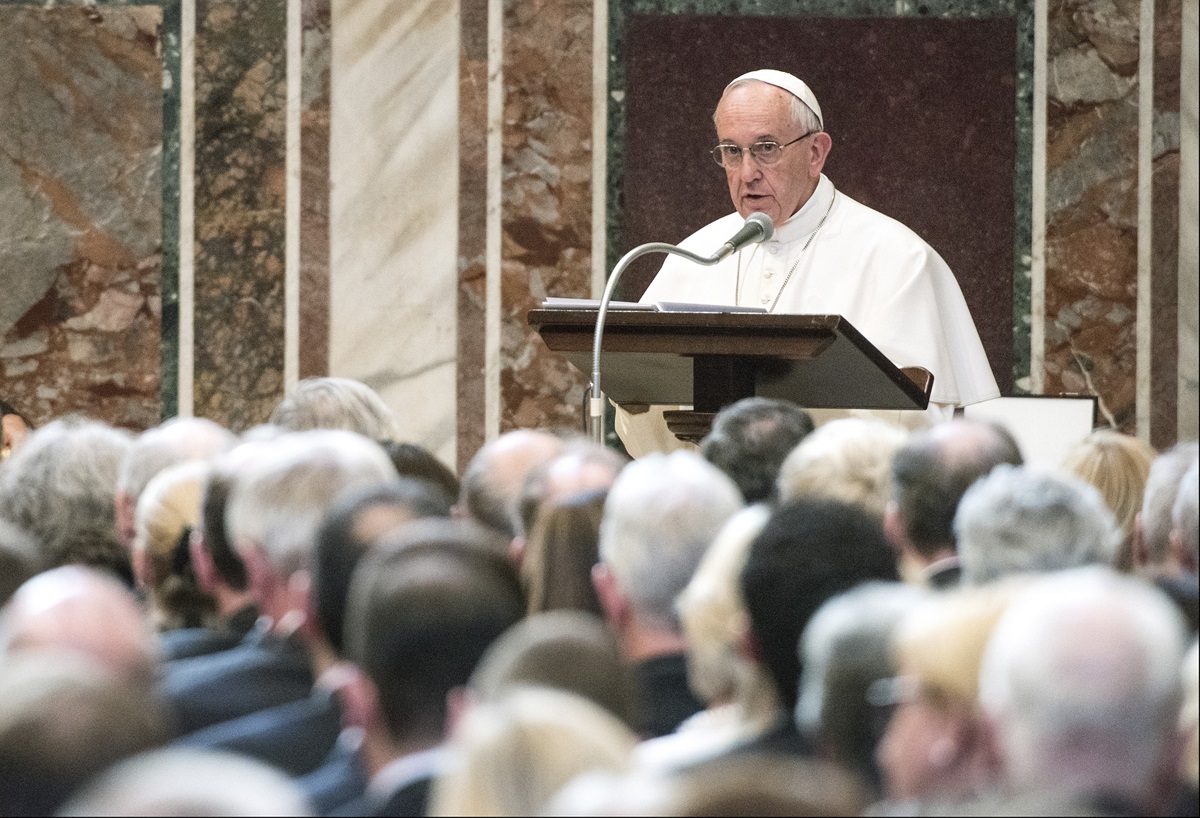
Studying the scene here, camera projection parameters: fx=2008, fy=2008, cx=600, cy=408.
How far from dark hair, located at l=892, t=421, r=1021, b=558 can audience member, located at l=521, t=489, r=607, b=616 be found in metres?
0.58

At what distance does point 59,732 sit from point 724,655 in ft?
3.73

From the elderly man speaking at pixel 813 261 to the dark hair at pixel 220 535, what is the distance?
125 inches

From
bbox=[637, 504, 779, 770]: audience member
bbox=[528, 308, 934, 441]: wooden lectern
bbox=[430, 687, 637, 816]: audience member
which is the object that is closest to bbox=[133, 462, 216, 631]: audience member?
bbox=[637, 504, 779, 770]: audience member

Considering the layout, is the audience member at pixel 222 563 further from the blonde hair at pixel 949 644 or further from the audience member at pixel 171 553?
the blonde hair at pixel 949 644

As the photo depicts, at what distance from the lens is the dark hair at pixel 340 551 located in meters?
2.97

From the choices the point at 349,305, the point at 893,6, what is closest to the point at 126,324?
the point at 349,305

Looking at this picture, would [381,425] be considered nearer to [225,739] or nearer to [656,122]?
[225,739]

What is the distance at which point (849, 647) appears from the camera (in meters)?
2.54

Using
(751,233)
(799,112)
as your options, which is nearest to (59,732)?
(751,233)

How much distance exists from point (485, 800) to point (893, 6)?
7653mm

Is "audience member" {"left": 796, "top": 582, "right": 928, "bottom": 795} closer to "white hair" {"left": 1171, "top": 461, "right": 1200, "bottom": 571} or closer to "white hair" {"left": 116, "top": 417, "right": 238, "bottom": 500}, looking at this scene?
"white hair" {"left": 1171, "top": 461, "right": 1200, "bottom": 571}

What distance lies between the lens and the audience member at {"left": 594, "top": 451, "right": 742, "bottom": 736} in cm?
309

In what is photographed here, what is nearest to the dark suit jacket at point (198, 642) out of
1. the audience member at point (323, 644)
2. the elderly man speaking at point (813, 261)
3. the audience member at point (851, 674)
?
the audience member at point (323, 644)

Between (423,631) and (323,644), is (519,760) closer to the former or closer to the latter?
(423,631)
